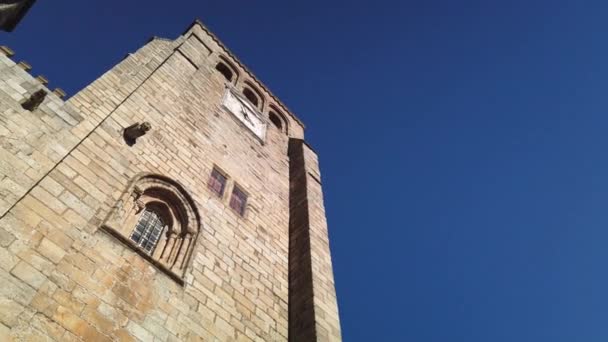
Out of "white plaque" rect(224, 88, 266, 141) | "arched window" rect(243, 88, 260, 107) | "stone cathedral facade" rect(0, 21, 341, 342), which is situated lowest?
"stone cathedral facade" rect(0, 21, 341, 342)

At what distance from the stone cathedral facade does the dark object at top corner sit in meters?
1.02

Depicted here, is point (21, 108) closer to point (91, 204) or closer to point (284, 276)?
point (91, 204)

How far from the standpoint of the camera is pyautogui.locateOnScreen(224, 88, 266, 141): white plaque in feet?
42.7

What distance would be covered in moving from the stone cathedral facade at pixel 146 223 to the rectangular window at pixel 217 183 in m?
0.04

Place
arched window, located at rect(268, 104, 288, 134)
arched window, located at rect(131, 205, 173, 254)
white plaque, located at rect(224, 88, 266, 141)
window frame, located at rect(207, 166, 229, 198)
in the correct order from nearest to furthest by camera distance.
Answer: arched window, located at rect(131, 205, 173, 254), window frame, located at rect(207, 166, 229, 198), white plaque, located at rect(224, 88, 266, 141), arched window, located at rect(268, 104, 288, 134)

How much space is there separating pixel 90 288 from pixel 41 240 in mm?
737

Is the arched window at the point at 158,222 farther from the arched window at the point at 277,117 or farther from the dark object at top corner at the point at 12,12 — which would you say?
the arched window at the point at 277,117

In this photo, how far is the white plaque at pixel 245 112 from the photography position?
1302 cm

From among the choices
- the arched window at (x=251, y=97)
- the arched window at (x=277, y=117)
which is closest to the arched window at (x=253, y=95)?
the arched window at (x=251, y=97)

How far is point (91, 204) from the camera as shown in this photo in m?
5.87

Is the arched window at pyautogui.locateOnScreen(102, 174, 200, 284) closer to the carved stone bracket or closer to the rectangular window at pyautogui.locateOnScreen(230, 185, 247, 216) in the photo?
the carved stone bracket

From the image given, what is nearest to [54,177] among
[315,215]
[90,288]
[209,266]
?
[90,288]

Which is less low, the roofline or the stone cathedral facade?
the roofline

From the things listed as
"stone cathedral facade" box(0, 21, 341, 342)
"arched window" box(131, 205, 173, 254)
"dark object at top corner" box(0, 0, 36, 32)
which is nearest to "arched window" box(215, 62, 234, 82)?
"stone cathedral facade" box(0, 21, 341, 342)
